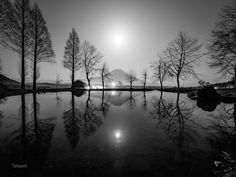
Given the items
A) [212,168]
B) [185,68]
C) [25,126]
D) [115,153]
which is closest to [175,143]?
[212,168]

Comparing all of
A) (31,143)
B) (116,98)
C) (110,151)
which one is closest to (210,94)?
(116,98)

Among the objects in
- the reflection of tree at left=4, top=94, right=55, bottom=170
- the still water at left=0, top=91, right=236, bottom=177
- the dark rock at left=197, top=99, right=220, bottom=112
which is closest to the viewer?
the still water at left=0, top=91, right=236, bottom=177

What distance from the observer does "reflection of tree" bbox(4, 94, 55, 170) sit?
254 cm

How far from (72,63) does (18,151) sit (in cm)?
2520

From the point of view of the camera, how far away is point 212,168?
228 centimetres

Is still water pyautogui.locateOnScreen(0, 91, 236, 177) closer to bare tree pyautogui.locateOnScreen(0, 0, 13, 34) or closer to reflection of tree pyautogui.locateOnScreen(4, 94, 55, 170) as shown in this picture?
reflection of tree pyautogui.locateOnScreen(4, 94, 55, 170)

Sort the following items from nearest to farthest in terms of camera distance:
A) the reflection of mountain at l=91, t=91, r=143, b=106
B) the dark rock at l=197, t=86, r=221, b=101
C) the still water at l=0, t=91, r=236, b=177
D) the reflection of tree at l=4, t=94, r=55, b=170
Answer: the still water at l=0, t=91, r=236, b=177 < the reflection of tree at l=4, t=94, r=55, b=170 < the reflection of mountain at l=91, t=91, r=143, b=106 < the dark rock at l=197, t=86, r=221, b=101

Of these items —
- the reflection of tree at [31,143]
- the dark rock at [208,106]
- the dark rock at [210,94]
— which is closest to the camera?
the reflection of tree at [31,143]

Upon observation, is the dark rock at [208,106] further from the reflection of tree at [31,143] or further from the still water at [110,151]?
the reflection of tree at [31,143]

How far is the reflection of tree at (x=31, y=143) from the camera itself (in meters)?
2.54

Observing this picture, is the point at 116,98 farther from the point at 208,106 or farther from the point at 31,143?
the point at 31,143

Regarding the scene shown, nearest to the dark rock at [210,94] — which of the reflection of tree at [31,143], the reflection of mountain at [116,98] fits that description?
the reflection of mountain at [116,98]

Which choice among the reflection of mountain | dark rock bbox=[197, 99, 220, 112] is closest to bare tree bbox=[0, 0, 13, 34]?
the reflection of mountain

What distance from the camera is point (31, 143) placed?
324 cm
